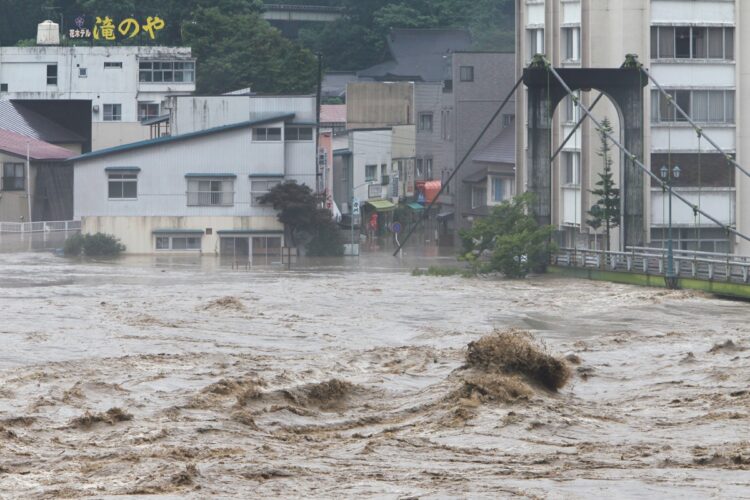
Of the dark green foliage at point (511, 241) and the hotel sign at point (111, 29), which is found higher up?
the hotel sign at point (111, 29)

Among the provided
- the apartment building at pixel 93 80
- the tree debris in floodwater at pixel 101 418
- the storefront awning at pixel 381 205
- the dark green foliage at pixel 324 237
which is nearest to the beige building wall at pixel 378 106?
the storefront awning at pixel 381 205

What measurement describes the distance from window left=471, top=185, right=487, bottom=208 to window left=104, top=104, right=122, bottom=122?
25089mm

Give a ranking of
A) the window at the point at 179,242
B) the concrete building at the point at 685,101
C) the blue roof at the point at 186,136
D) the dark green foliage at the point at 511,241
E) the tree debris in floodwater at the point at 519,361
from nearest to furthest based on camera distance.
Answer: the tree debris in floodwater at the point at 519,361 < the dark green foliage at the point at 511,241 < the concrete building at the point at 685,101 < the window at the point at 179,242 < the blue roof at the point at 186,136

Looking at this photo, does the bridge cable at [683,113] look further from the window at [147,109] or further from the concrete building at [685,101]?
the window at [147,109]

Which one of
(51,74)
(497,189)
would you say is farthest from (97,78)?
(497,189)

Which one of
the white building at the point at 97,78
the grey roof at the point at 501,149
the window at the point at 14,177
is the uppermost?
the white building at the point at 97,78

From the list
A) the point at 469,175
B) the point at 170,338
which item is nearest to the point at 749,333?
the point at 170,338

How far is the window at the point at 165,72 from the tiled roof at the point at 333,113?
7.72 m

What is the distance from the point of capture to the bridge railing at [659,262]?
42.5 meters

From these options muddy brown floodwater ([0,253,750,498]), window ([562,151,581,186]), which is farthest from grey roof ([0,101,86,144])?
muddy brown floodwater ([0,253,750,498])

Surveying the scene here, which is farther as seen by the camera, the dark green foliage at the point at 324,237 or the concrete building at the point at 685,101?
the dark green foliage at the point at 324,237

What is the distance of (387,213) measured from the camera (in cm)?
7431

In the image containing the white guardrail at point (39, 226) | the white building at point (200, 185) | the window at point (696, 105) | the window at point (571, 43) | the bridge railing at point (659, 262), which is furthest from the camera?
the white guardrail at point (39, 226)

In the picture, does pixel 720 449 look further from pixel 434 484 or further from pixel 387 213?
pixel 387 213
